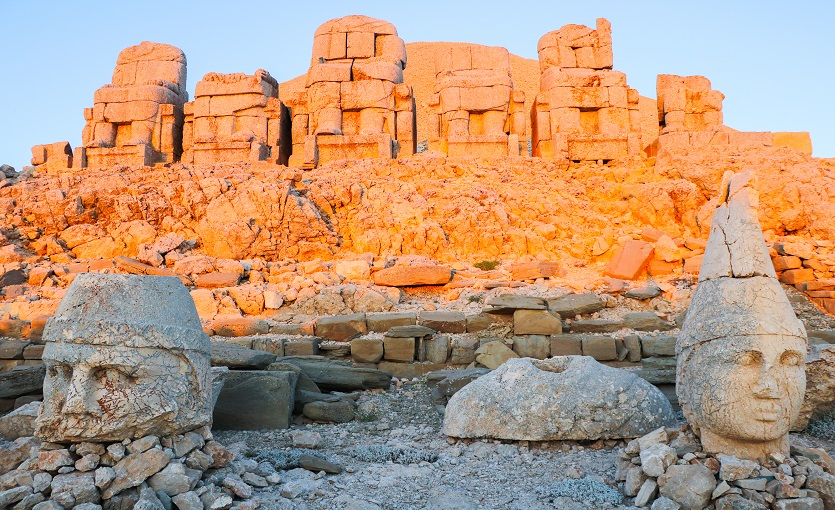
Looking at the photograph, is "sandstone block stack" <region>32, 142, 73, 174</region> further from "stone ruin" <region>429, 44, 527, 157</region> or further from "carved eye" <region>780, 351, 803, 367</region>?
"carved eye" <region>780, 351, 803, 367</region>

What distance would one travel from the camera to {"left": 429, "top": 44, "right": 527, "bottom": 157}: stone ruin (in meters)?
17.0

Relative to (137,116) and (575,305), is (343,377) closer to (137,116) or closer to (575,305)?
(575,305)

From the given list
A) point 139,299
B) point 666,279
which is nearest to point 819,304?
point 666,279

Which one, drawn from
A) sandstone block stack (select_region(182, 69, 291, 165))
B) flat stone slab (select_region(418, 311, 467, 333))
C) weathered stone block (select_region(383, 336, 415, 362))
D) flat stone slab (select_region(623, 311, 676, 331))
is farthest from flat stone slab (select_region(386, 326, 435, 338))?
sandstone block stack (select_region(182, 69, 291, 165))

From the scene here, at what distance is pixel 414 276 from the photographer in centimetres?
1089

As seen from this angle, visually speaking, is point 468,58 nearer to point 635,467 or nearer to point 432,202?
point 432,202

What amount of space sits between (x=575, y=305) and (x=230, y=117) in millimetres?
12186

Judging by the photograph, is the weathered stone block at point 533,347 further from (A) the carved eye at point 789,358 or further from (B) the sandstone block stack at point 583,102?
(B) the sandstone block stack at point 583,102

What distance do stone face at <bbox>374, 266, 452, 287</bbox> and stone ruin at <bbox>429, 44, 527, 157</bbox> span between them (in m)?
6.65

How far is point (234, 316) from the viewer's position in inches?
388

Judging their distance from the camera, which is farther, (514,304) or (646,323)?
(646,323)

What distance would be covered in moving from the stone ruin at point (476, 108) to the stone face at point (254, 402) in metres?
11.5

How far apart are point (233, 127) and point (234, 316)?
9.40 m

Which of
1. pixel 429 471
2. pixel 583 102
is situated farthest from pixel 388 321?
pixel 583 102
